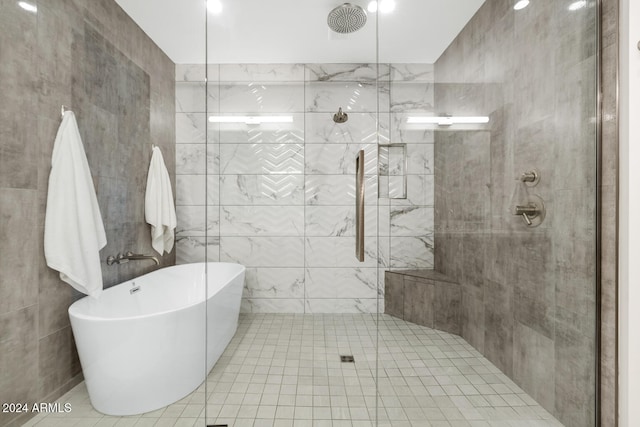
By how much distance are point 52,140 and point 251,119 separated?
39.2 inches

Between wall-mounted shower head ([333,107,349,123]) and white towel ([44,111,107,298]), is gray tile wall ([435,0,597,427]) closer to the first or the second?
wall-mounted shower head ([333,107,349,123])

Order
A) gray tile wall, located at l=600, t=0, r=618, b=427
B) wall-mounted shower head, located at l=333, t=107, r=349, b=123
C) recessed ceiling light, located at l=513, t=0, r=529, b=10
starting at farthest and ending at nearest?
wall-mounted shower head, located at l=333, t=107, r=349, b=123 < recessed ceiling light, located at l=513, t=0, r=529, b=10 < gray tile wall, located at l=600, t=0, r=618, b=427

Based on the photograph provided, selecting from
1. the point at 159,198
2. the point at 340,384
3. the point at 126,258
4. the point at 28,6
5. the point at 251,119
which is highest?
the point at 28,6

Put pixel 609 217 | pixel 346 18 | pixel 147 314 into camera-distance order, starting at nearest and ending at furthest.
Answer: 1. pixel 609 217
2. pixel 147 314
3. pixel 346 18

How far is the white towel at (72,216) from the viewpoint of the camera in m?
1.30

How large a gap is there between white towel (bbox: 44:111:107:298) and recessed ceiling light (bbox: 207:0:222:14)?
3.08 feet

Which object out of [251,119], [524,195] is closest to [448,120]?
[524,195]

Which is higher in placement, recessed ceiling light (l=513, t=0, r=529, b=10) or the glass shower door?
recessed ceiling light (l=513, t=0, r=529, b=10)

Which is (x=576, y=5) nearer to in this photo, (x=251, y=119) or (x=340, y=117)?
(x=340, y=117)

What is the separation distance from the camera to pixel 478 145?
4.78 ft

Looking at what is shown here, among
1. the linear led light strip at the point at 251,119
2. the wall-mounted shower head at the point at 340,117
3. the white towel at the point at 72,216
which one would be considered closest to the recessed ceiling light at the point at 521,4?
the wall-mounted shower head at the point at 340,117

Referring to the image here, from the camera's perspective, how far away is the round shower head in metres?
1.58

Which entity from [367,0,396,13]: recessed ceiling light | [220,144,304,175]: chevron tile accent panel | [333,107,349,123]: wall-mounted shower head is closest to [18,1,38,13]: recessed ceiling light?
[220,144,304,175]: chevron tile accent panel

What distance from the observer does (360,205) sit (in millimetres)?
1463
